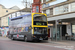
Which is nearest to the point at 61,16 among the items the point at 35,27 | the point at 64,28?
the point at 35,27

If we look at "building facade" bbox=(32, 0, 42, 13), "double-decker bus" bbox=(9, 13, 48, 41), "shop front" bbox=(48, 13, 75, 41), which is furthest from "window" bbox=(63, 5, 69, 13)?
"building facade" bbox=(32, 0, 42, 13)

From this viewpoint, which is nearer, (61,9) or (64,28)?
(61,9)

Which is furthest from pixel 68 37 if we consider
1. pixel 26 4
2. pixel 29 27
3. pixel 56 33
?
pixel 26 4

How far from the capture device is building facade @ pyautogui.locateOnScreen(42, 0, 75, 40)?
24312 mm

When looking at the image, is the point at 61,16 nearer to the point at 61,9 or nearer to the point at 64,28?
the point at 61,9

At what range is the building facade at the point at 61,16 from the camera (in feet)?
79.8

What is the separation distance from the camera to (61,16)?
2555 centimetres

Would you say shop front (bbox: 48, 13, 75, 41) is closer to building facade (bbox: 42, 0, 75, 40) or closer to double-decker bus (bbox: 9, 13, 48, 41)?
building facade (bbox: 42, 0, 75, 40)

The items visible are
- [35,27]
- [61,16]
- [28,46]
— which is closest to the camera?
[28,46]

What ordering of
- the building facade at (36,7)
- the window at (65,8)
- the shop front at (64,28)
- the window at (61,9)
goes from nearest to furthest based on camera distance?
the shop front at (64,28) < the window at (65,8) < the window at (61,9) < the building facade at (36,7)

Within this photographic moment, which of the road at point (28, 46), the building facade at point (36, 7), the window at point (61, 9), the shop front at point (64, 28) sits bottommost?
the road at point (28, 46)

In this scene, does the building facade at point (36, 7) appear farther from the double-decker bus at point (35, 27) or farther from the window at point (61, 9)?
the double-decker bus at point (35, 27)

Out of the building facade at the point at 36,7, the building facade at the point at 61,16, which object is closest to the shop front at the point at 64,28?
the building facade at the point at 61,16

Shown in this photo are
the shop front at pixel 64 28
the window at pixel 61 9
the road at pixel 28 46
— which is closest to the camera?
the road at pixel 28 46
